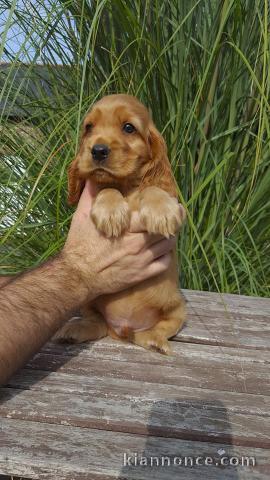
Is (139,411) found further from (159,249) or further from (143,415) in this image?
(159,249)

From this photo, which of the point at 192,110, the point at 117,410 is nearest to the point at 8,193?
the point at 192,110

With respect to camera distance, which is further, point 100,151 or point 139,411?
point 100,151

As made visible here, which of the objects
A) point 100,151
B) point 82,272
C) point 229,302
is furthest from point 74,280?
point 229,302

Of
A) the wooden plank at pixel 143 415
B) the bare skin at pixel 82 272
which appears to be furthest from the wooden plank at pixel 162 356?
the wooden plank at pixel 143 415

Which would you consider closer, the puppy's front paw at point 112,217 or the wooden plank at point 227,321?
the puppy's front paw at point 112,217

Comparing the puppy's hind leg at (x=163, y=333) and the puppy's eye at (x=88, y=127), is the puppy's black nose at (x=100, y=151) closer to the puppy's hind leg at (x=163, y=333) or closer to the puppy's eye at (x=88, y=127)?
the puppy's eye at (x=88, y=127)

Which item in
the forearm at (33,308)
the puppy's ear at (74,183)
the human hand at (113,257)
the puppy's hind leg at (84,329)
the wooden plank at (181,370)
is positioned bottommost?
the wooden plank at (181,370)

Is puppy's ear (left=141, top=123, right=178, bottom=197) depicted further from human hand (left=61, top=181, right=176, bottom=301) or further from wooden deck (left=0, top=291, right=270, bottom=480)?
wooden deck (left=0, top=291, right=270, bottom=480)
